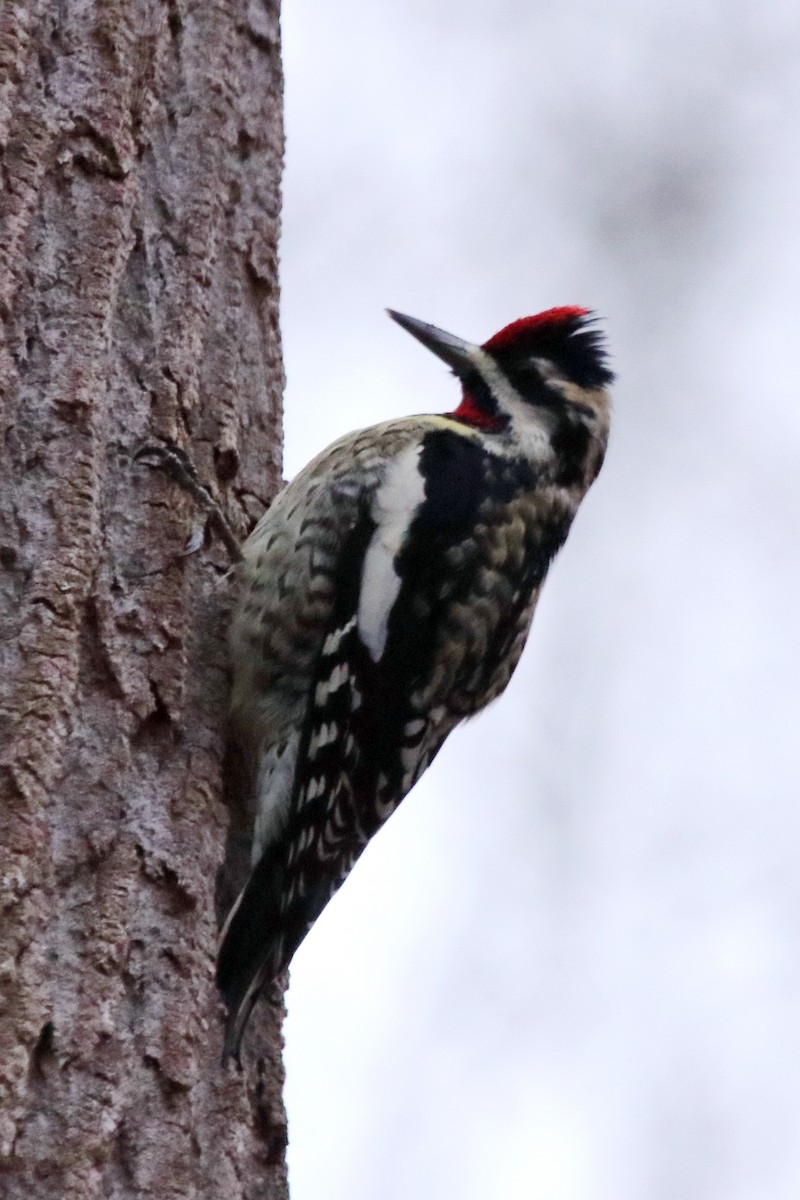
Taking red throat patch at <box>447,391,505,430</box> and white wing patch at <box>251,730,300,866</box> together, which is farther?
red throat patch at <box>447,391,505,430</box>

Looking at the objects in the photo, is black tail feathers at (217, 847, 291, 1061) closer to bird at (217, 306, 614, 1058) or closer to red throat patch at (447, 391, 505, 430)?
bird at (217, 306, 614, 1058)

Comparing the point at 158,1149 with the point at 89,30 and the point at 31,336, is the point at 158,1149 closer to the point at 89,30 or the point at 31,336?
the point at 31,336

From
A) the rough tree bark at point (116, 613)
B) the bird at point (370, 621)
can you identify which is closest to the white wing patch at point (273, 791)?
the bird at point (370, 621)

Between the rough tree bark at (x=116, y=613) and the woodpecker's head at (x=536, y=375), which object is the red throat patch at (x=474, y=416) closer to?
the woodpecker's head at (x=536, y=375)

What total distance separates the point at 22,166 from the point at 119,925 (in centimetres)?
106

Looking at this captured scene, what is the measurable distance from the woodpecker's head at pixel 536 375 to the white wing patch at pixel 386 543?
1.31ft

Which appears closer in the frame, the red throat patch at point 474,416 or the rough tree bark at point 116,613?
the rough tree bark at point 116,613

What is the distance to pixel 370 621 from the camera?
3.00 meters

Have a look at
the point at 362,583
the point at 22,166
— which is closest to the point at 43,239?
the point at 22,166

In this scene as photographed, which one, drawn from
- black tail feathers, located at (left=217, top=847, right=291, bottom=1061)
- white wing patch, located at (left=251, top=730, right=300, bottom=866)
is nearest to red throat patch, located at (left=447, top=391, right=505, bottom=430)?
white wing patch, located at (left=251, top=730, right=300, bottom=866)

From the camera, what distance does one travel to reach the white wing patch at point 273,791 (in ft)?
Result: 9.02

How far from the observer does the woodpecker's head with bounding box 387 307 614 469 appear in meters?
3.61

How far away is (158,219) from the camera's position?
2.90m

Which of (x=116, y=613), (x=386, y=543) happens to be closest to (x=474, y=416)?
(x=386, y=543)
